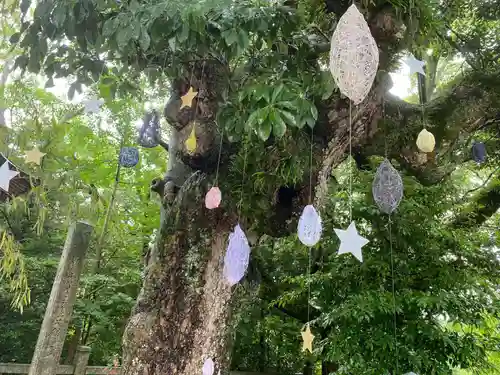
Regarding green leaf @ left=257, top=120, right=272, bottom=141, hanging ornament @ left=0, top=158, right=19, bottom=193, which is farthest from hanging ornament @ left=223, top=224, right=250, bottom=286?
hanging ornament @ left=0, top=158, right=19, bottom=193

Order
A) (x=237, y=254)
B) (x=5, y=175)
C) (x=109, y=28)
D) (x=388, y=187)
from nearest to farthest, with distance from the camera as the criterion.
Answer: (x=109, y=28) < (x=5, y=175) < (x=237, y=254) < (x=388, y=187)

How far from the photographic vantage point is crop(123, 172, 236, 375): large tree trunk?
2111mm

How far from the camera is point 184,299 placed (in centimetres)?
219

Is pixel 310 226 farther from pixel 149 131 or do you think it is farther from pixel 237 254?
pixel 149 131

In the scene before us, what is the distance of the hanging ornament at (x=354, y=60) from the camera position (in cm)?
162

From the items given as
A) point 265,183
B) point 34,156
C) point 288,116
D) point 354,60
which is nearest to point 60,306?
point 34,156

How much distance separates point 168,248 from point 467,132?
6.02 feet

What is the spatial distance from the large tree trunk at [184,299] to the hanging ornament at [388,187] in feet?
2.54

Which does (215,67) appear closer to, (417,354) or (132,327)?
(132,327)

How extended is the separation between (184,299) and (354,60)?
1.31 metres

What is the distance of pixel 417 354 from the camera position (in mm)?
2650

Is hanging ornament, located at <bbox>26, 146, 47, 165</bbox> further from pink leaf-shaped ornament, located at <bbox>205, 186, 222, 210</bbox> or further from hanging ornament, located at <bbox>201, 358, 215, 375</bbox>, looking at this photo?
hanging ornament, located at <bbox>201, 358, 215, 375</bbox>

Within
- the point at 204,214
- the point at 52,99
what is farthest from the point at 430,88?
the point at 52,99

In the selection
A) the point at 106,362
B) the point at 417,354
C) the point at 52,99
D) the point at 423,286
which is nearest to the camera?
the point at 417,354
